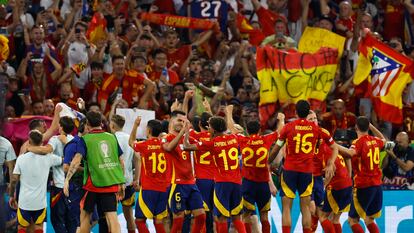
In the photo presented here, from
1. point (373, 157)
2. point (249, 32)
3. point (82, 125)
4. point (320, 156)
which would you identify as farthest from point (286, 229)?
point (249, 32)

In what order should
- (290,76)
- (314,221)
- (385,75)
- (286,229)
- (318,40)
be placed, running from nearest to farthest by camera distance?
1. (286,229)
2. (314,221)
3. (290,76)
4. (385,75)
5. (318,40)

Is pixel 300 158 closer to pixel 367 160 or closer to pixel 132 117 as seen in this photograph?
pixel 367 160

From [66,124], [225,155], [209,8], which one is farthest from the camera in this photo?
[209,8]

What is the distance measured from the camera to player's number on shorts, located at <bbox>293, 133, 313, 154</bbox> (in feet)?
55.6

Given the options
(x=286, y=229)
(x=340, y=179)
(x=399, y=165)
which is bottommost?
(x=399, y=165)

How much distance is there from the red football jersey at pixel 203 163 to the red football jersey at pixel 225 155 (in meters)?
0.42

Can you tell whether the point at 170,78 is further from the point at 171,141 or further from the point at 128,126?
the point at 171,141

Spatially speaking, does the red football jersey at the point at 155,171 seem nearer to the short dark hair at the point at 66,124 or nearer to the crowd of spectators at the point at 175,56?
the short dark hair at the point at 66,124

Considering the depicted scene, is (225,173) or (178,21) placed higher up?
(178,21)

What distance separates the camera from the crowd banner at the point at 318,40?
75.2ft

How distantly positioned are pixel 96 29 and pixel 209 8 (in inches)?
115

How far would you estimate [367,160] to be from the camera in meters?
17.8

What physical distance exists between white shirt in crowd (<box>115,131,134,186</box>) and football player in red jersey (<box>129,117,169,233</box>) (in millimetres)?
268

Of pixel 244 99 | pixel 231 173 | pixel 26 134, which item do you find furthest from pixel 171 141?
pixel 244 99
